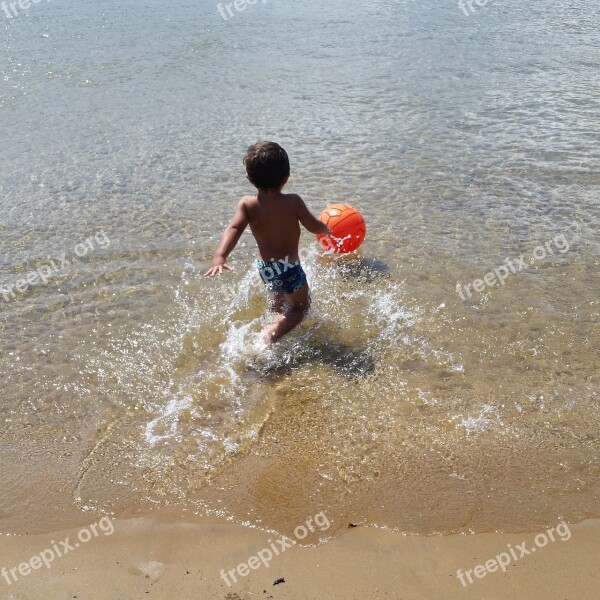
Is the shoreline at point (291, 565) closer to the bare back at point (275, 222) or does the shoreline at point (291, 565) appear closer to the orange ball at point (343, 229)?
the bare back at point (275, 222)

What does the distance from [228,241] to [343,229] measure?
1549 mm

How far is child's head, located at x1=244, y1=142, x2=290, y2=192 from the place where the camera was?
453 cm

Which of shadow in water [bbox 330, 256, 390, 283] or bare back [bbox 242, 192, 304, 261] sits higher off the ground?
bare back [bbox 242, 192, 304, 261]

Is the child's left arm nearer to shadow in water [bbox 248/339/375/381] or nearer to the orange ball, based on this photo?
shadow in water [bbox 248/339/375/381]

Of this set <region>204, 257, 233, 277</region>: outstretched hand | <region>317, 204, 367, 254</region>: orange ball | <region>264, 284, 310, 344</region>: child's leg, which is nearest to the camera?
<region>204, 257, 233, 277</region>: outstretched hand

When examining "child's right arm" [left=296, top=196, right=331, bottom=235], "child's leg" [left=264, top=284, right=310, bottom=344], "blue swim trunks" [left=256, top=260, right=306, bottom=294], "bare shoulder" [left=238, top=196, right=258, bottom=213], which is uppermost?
"bare shoulder" [left=238, top=196, right=258, bottom=213]

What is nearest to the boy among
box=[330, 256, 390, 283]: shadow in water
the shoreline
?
box=[330, 256, 390, 283]: shadow in water

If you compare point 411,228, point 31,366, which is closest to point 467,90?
point 411,228

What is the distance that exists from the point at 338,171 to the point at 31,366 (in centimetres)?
430

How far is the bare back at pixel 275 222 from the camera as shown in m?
4.82

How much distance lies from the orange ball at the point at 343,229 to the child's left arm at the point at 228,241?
129 centimetres

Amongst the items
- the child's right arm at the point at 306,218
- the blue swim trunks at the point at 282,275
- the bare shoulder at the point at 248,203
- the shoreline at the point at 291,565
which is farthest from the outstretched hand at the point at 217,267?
the shoreline at the point at 291,565

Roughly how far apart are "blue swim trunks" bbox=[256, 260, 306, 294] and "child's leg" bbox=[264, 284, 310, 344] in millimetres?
58

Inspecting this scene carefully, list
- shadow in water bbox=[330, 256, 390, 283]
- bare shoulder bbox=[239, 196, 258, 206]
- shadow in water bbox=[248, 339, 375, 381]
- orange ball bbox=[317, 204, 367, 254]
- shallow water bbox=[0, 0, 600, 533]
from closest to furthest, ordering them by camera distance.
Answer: shallow water bbox=[0, 0, 600, 533], shadow in water bbox=[248, 339, 375, 381], bare shoulder bbox=[239, 196, 258, 206], shadow in water bbox=[330, 256, 390, 283], orange ball bbox=[317, 204, 367, 254]
